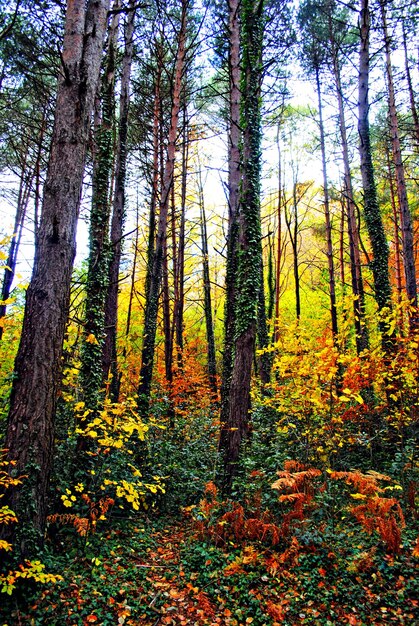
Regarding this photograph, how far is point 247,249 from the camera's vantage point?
20.7 ft

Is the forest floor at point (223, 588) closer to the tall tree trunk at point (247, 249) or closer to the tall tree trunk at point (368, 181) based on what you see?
the tall tree trunk at point (247, 249)

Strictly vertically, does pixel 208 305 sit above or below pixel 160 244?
above

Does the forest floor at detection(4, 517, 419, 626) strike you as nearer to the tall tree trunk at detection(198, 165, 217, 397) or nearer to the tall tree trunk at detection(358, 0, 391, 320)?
the tall tree trunk at detection(358, 0, 391, 320)

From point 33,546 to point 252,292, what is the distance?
14.6 feet

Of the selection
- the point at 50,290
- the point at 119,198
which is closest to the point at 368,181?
the point at 119,198

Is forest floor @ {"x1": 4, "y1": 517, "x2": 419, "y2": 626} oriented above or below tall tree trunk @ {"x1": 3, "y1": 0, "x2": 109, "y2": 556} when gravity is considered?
below

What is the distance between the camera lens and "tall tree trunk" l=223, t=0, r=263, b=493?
5.92 m

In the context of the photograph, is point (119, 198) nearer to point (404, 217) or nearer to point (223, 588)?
point (223, 588)

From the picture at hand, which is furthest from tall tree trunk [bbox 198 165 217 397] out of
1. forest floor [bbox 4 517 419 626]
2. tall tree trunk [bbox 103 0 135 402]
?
forest floor [bbox 4 517 419 626]

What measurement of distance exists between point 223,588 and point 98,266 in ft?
14.7

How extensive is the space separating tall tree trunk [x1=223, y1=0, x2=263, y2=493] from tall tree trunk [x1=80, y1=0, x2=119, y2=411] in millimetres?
2194

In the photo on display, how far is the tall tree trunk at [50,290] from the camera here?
346 cm

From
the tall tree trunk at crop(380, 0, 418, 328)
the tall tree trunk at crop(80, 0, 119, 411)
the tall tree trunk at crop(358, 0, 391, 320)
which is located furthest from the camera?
A: the tall tree trunk at crop(380, 0, 418, 328)

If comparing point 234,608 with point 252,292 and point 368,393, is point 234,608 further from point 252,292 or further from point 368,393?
point 368,393
